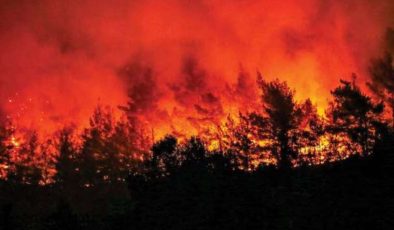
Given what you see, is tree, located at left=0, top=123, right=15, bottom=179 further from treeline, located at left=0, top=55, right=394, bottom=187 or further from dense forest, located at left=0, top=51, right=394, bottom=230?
dense forest, located at left=0, top=51, right=394, bottom=230

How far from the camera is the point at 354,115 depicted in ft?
91.5

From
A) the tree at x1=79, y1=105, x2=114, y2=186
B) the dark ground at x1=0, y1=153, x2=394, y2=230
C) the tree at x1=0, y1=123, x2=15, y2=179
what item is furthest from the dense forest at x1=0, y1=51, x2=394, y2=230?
the tree at x1=0, y1=123, x2=15, y2=179

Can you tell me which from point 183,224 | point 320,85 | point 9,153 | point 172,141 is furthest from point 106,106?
point 183,224

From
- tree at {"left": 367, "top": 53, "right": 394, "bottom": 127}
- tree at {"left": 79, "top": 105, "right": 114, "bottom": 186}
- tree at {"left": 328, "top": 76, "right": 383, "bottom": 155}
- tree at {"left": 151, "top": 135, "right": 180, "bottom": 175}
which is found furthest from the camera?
tree at {"left": 79, "top": 105, "right": 114, "bottom": 186}

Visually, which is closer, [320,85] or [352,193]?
[352,193]

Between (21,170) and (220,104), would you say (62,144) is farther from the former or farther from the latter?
(220,104)

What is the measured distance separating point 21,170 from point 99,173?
27.8ft

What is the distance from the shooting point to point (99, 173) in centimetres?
4153

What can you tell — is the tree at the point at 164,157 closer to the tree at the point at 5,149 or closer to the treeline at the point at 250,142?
the treeline at the point at 250,142

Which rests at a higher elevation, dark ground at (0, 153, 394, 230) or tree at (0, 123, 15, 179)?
tree at (0, 123, 15, 179)

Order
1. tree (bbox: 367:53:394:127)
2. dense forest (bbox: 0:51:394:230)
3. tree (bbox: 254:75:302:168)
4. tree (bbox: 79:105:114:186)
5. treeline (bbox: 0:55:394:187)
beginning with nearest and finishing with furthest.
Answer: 1. dense forest (bbox: 0:51:394:230)
2. treeline (bbox: 0:55:394:187)
3. tree (bbox: 254:75:302:168)
4. tree (bbox: 367:53:394:127)
5. tree (bbox: 79:105:114:186)

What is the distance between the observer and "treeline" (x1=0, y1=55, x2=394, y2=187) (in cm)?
2285

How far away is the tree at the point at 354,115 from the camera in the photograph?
27344 millimetres

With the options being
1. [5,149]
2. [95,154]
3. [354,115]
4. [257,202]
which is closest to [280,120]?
[354,115]
